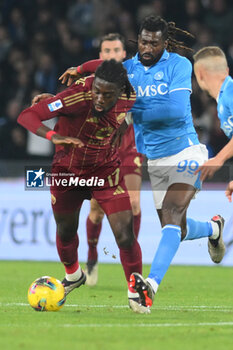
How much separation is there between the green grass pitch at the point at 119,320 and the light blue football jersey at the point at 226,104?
1.46 m

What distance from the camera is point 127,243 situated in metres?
6.63

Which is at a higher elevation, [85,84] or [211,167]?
[85,84]

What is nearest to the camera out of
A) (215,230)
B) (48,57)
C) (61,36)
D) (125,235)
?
(125,235)

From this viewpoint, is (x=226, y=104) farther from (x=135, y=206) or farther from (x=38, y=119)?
(x=135, y=206)

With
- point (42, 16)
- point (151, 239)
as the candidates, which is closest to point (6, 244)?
point (151, 239)

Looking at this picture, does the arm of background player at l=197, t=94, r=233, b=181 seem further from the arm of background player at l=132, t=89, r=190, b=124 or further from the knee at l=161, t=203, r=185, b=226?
the arm of background player at l=132, t=89, r=190, b=124

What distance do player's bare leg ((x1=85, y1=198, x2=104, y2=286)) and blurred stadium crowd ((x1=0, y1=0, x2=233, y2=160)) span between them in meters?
4.13

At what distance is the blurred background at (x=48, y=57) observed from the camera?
12.3m

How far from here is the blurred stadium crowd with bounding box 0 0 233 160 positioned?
46.0 ft

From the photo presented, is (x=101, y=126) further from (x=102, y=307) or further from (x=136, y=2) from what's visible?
(x=136, y=2)

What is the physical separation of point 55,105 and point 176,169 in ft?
4.03

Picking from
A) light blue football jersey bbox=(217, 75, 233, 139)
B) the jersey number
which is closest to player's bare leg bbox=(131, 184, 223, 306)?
the jersey number

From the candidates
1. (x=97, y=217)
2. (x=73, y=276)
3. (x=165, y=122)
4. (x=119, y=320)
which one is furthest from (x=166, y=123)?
(x=97, y=217)

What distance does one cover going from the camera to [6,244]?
12.4 meters
